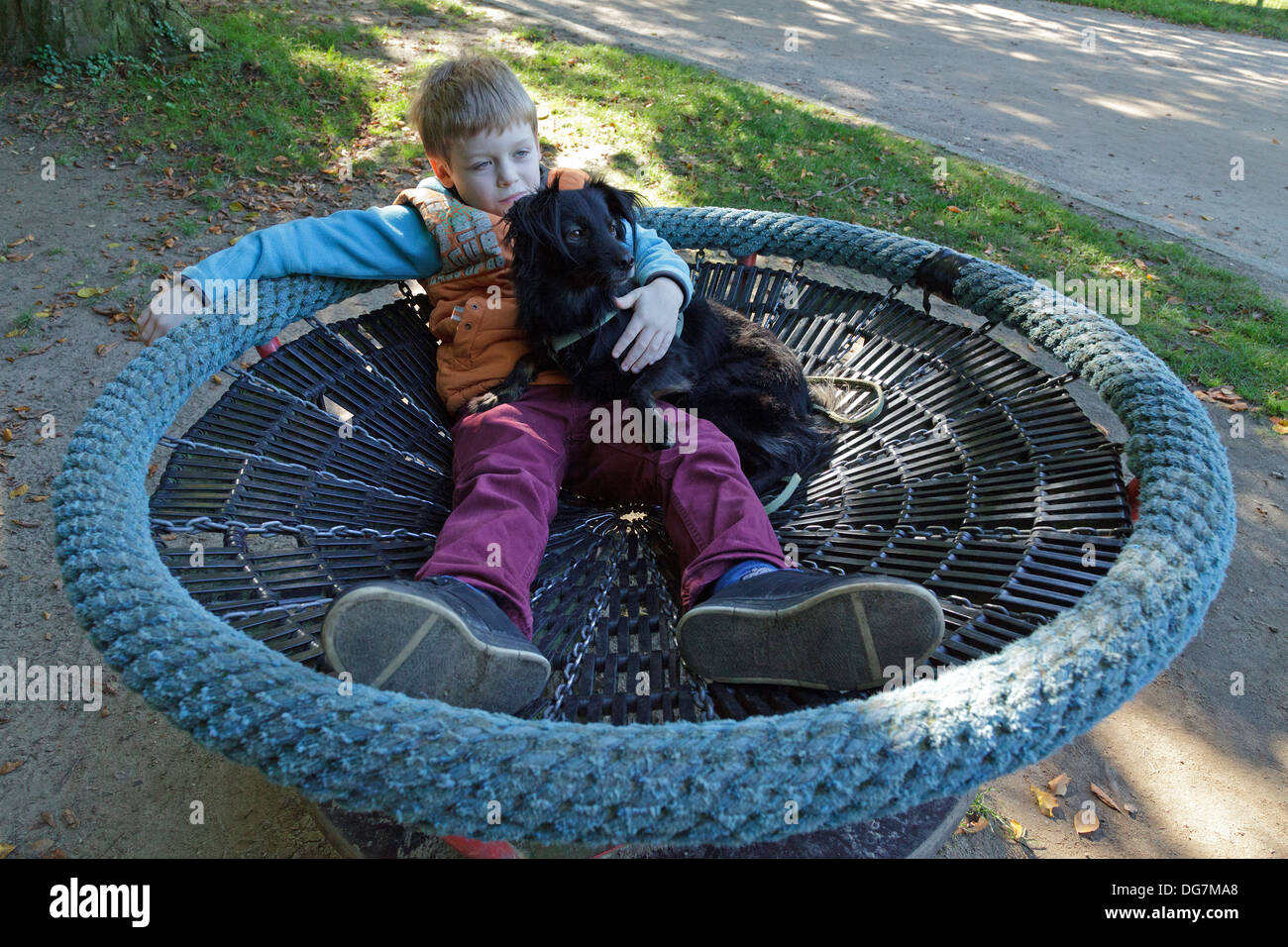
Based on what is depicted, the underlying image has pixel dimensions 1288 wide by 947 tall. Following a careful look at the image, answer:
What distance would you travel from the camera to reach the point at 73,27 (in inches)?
211

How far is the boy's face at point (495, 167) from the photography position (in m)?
2.13

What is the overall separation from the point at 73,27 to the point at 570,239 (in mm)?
5292

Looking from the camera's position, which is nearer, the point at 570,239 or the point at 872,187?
the point at 570,239

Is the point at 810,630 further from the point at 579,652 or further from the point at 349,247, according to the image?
the point at 349,247

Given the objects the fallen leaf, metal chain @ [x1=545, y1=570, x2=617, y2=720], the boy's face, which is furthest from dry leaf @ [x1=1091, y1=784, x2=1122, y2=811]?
the boy's face

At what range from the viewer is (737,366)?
7.55 feet

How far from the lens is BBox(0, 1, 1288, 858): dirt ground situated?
1918 mm

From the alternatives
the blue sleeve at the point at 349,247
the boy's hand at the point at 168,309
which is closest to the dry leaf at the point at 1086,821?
the blue sleeve at the point at 349,247

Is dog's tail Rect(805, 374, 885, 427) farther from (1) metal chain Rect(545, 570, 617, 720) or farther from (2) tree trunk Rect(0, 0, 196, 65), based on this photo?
(2) tree trunk Rect(0, 0, 196, 65)

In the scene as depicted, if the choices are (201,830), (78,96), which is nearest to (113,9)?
(78,96)

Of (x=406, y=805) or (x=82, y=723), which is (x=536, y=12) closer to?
(x=82, y=723)

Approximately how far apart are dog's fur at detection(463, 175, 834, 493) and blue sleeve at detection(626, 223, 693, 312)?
0.32 ft

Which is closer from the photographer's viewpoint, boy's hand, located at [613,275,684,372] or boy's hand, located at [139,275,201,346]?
boy's hand, located at [613,275,684,372]

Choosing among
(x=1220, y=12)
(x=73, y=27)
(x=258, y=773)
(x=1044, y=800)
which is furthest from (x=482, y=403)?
(x=1220, y=12)
